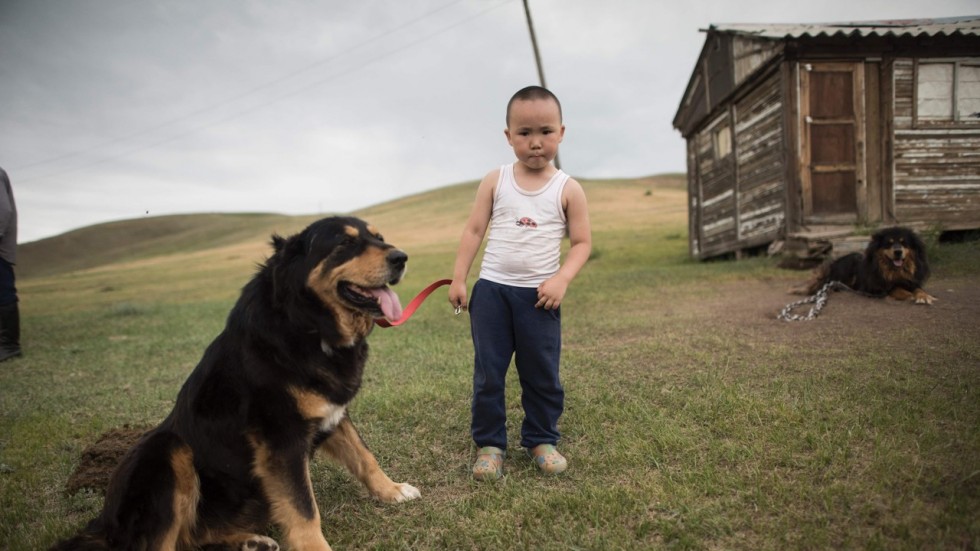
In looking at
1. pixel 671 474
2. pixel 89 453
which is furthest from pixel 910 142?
pixel 89 453

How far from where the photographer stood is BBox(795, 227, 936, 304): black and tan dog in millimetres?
7590

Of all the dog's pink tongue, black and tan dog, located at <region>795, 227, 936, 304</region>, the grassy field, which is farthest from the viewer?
black and tan dog, located at <region>795, 227, 936, 304</region>

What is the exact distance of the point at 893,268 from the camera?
7680mm

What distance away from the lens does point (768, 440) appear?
3.33 metres

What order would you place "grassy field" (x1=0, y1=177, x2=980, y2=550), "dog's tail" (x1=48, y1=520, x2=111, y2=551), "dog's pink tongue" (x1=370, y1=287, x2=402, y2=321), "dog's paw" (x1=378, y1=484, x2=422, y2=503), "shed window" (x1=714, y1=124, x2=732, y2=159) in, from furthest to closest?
"shed window" (x1=714, y1=124, x2=732, y2=159) < "dog's paw" (x1=378, y1=484, x2=422, y2=503) < "dog's pink tongue" (x1=370, y1=287, x2=402, y2=321) < "grassy field" (x1=0, y1=177, x2=980, y2=550) < "dog's tail" (x1=48, y1=520, x2=111, y2=551)

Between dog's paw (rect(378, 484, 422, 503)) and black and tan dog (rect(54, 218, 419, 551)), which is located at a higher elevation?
black and tan dog (rect(54, 218, 419, 551))

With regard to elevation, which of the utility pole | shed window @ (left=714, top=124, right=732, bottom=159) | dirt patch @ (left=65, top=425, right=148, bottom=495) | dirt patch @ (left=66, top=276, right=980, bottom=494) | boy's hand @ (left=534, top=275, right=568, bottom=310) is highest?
the utility pole

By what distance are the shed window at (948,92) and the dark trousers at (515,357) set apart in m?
13.4

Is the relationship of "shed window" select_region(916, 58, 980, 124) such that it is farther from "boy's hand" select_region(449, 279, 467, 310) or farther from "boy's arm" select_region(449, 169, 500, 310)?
"boy's hand" select_region(449, 279, 467, 310)

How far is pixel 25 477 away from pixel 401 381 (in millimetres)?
3014

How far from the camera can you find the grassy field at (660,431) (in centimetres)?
253

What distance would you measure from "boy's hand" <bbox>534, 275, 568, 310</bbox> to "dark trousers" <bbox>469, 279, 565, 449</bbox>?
0.12m

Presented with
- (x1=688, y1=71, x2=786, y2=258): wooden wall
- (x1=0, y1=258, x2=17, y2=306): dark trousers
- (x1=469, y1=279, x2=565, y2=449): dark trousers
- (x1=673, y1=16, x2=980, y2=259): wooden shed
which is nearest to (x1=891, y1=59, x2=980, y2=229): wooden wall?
(x1=673, y1=16, x2=980, y2=259): wooden shed

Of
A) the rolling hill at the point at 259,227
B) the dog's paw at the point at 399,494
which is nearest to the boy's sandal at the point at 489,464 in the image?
the dog's paw at the point at 399,494
